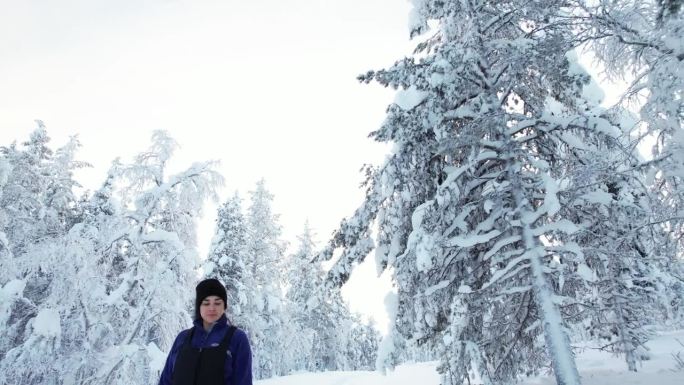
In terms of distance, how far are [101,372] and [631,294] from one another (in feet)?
45.4

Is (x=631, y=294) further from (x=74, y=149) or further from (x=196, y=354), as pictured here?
(x=74, y=149)

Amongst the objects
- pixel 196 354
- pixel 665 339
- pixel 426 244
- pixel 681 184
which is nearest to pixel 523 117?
pixel 681 184

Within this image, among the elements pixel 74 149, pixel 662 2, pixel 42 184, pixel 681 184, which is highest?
pixel 74 149

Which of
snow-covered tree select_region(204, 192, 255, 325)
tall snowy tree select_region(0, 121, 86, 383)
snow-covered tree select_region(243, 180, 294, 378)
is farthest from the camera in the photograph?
snow-covered tree select_region(243, 180, 294, 378)

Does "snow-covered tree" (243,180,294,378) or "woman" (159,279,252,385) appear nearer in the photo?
"woman" (159,279,252,385)

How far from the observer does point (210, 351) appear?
10.6ft

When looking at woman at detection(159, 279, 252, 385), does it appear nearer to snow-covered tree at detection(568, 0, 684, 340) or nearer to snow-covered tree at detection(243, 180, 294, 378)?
snow-covered tree at detection(568, 0, 684, 340)

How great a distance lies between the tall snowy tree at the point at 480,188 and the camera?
7133 millimetres

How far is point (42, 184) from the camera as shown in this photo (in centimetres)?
2005

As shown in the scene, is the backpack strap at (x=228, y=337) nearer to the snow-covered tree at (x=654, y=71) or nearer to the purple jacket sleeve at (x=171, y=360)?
the purple jacket sleeve at (x=171, y=360)

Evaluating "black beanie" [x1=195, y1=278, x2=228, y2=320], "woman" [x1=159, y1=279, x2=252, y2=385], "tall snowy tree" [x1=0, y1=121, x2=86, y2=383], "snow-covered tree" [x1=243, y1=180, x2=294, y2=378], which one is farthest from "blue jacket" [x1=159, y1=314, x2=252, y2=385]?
"snow-covered tree" [x1=243, y1=180, x2=294, y2=378]

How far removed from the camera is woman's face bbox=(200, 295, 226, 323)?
11.0 feet

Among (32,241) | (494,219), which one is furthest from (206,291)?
(32,241)

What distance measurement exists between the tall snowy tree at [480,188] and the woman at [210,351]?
3.79m
